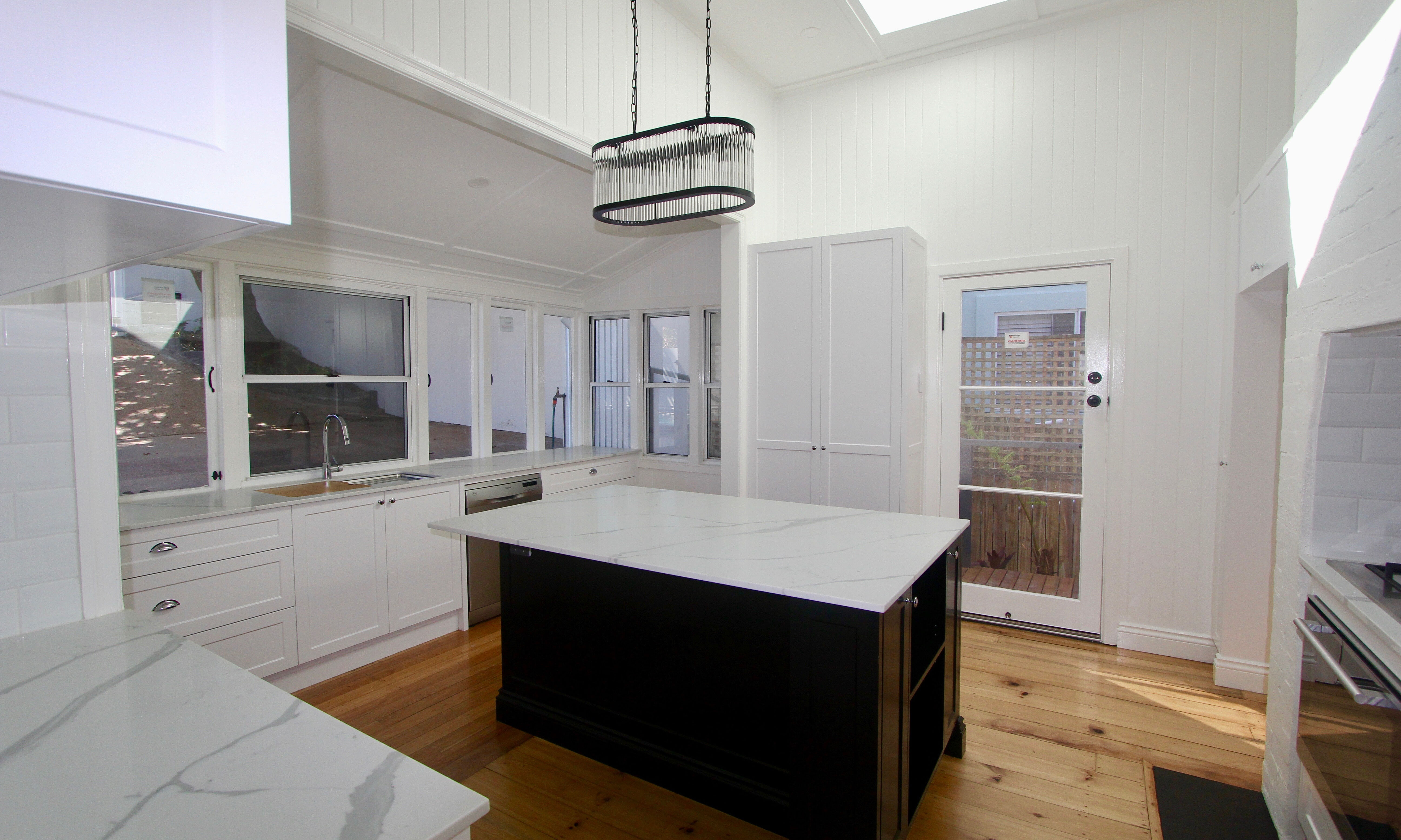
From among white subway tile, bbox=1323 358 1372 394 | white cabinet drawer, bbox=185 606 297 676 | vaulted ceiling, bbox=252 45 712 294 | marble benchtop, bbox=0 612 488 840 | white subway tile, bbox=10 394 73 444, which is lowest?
white cabinet drawer, bbox=185 606 297 676

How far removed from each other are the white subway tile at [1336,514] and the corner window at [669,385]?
3541mm

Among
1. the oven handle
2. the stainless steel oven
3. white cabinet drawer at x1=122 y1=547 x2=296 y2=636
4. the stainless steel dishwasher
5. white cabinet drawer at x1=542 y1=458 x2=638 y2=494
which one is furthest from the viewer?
white cabinet drawer at x1=542 y1=458 x2=638 y2=494

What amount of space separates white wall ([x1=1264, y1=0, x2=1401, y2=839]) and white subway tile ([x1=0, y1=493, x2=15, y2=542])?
2.79 meters

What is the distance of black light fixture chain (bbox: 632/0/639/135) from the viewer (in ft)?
7.59

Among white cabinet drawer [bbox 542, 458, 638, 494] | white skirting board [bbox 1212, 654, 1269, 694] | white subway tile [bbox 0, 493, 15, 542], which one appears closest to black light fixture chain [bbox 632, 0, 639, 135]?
white subway tile [bbox 0, 493, 15, 542]

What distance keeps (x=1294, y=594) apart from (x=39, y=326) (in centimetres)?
318

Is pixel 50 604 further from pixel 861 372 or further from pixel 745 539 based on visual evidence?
pixel 861 372

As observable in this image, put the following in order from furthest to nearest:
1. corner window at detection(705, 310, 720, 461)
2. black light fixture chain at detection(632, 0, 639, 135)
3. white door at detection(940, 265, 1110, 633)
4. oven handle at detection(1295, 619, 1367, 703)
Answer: corner window at detection(705, 310, 720, 461) → white door at detection(940, 265, 1110, 633) → black light fixture chain at detection(632, 0, 639, 135) → oven handle at detection(1295, 619, 1367, 703)

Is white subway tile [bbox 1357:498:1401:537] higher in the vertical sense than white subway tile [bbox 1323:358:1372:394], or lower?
lower

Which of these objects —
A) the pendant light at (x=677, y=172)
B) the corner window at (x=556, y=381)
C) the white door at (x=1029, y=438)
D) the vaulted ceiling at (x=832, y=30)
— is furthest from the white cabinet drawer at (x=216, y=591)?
the white door at (x=1029, y=438)

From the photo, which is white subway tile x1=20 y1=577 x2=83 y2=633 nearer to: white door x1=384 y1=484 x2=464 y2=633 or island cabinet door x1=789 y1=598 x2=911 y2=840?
island cabinet door x1=789 y1=598 x2=911 y2=840

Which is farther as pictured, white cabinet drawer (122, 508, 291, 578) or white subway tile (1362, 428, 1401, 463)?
white cabinet drawer (122, 508, 291, 578)

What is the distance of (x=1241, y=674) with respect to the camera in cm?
292

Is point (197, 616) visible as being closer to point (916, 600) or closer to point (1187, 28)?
point (916, 600)
